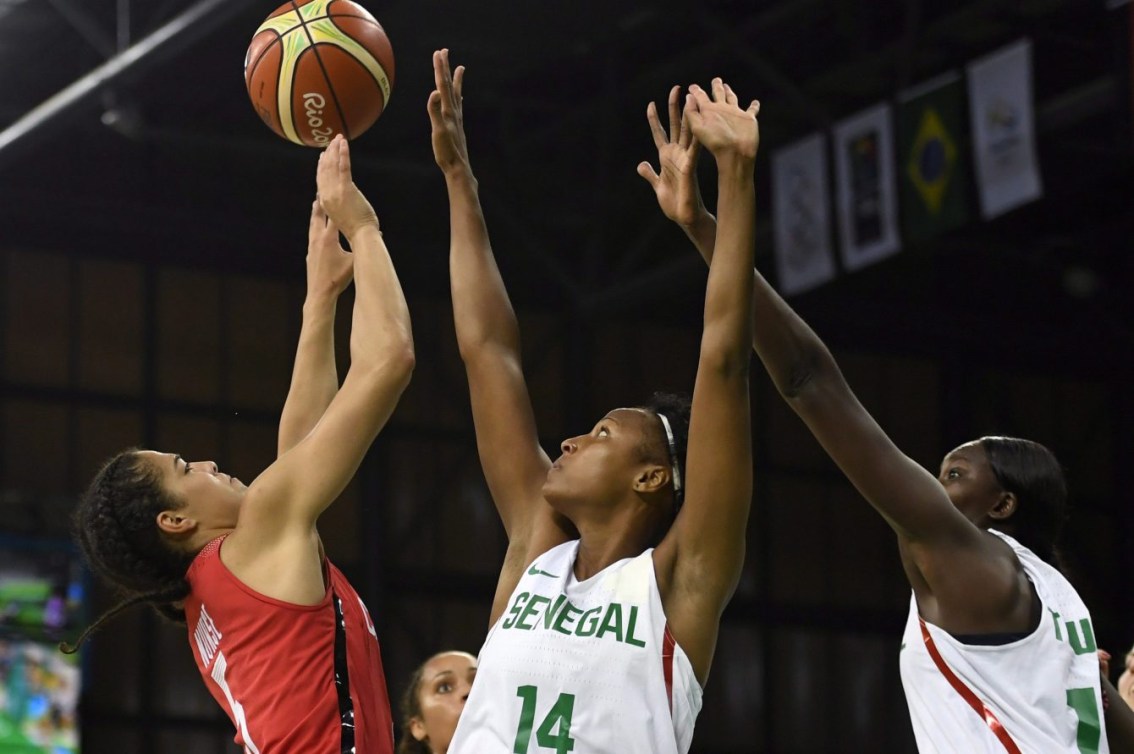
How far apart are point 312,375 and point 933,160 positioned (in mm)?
7057

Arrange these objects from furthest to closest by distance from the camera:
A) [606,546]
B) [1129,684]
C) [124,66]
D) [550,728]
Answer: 1. [124,66]
2. [1129,684]
3. [606,546]
4. [550,728]

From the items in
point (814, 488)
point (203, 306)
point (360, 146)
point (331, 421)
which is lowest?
point (331, 421)

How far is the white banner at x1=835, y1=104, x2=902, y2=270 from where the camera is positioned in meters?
11.1

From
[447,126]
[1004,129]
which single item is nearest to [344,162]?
[447,126]

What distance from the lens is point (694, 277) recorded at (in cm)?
1373

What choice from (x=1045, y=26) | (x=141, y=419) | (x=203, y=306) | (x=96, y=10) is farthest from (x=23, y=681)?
(x=1045, y=26)

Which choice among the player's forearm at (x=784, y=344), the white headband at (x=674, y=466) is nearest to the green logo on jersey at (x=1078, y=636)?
the player's forearm at (x=784, y=344)

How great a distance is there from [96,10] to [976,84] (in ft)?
19.7

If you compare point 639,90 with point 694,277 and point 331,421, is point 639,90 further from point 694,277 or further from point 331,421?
point 331,421

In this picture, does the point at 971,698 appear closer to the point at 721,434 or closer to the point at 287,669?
the point at 721,434

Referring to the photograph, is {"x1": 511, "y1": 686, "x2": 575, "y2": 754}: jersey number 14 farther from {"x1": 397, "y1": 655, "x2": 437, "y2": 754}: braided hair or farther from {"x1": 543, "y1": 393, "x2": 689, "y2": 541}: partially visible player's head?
{"x1": 397, "y1": 655, "x2": 437, "y2": 754}: braided hair

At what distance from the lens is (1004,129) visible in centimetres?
1033

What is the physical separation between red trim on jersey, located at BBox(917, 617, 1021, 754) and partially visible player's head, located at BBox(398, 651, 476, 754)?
2137 millimetres

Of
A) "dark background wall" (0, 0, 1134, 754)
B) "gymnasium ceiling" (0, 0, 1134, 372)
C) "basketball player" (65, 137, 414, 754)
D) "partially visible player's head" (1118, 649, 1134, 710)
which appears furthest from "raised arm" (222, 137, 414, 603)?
"gymnasium ceiling" (0, 0, 1134, 372)
